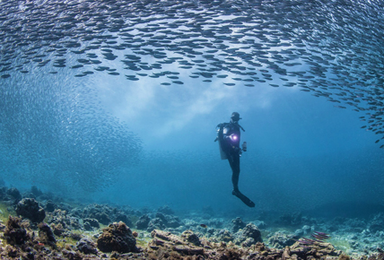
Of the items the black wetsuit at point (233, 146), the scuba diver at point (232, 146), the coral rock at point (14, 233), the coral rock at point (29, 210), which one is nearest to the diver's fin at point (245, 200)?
the scuba diver at point (232, 146)

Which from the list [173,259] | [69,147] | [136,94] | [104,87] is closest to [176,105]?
[136,94]

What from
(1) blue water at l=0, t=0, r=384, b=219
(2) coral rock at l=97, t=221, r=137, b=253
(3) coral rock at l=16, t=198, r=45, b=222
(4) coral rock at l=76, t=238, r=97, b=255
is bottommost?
(1) blue water at l=0, t=0, r=384, b=219

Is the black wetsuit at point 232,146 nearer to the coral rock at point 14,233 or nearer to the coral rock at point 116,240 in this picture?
the coral rock at point 116,240

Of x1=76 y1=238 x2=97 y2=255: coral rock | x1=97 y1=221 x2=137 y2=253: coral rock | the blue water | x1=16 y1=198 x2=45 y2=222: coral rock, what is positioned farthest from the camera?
the blue water

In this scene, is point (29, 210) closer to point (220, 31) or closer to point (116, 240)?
point (116, 240)

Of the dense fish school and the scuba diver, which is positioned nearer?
the scuba diver

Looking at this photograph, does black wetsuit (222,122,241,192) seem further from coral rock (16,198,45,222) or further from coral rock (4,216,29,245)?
coral rock (4,216,29,245)

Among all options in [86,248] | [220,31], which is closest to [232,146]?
[220,31]

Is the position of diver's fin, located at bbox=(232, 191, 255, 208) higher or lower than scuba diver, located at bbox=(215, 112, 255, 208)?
lower

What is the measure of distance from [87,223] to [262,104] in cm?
4391

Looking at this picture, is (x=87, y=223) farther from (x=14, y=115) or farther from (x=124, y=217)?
(x=14, y=115)

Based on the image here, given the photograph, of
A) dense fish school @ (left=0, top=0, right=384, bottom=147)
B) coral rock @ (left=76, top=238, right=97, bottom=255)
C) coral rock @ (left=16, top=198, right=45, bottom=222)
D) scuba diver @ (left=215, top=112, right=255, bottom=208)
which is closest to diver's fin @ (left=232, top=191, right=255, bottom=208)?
scuba diver @ (left=215, top=112, right=255, bottom=208)

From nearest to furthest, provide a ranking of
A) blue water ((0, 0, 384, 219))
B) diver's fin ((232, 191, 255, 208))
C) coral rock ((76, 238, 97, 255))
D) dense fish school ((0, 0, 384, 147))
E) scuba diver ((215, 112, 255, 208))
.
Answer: coral rock ((76, 238, 97, 255)) < diver's fin ((232, 191, 255, 208)) < scuba diver ((215, 112, 255, 208)) < dense fish school ((0, 0, 384, 147)) < blue water ((0, 0, 384, 219))

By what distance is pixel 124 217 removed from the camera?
11.5 meters
